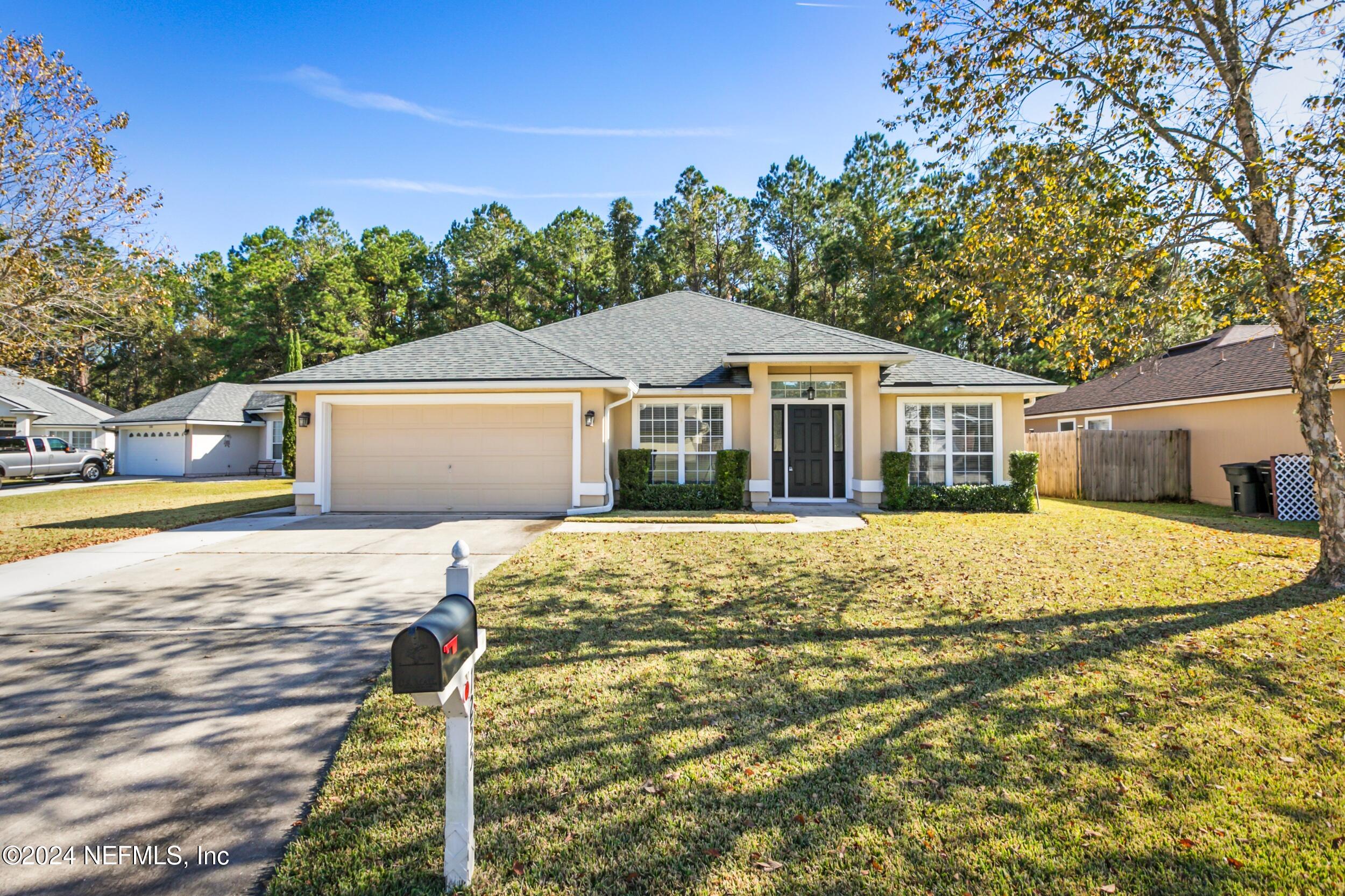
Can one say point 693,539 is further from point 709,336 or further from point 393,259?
point 393,259

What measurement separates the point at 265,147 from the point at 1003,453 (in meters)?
17.3

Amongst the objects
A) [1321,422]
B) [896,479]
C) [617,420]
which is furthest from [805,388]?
[1321,422]

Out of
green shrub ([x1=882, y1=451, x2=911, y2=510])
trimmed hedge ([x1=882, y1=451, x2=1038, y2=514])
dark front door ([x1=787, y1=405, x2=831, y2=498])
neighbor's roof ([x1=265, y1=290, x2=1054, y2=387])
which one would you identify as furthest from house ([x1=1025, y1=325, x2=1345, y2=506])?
dark front door ([x1=787, y1=405, x2=831, y2=498])

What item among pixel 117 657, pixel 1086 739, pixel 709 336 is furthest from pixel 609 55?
pixel 1086 739

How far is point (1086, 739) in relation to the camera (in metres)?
3.27

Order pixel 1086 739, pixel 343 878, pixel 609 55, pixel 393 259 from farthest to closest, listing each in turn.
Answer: pixel 393 259
pixel 609 55
pixel 1086 739
pixel 343 878

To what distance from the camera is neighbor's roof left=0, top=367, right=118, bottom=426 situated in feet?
84.6

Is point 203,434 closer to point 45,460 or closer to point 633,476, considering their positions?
point 45,460

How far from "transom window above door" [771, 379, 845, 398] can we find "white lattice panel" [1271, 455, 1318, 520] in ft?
27.0

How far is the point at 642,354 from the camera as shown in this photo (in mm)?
14703

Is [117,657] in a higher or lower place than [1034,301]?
lower

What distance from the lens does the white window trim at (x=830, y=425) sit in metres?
13.1

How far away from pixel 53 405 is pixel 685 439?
31.4 meters

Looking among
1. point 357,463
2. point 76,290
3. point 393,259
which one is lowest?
point 357,463
